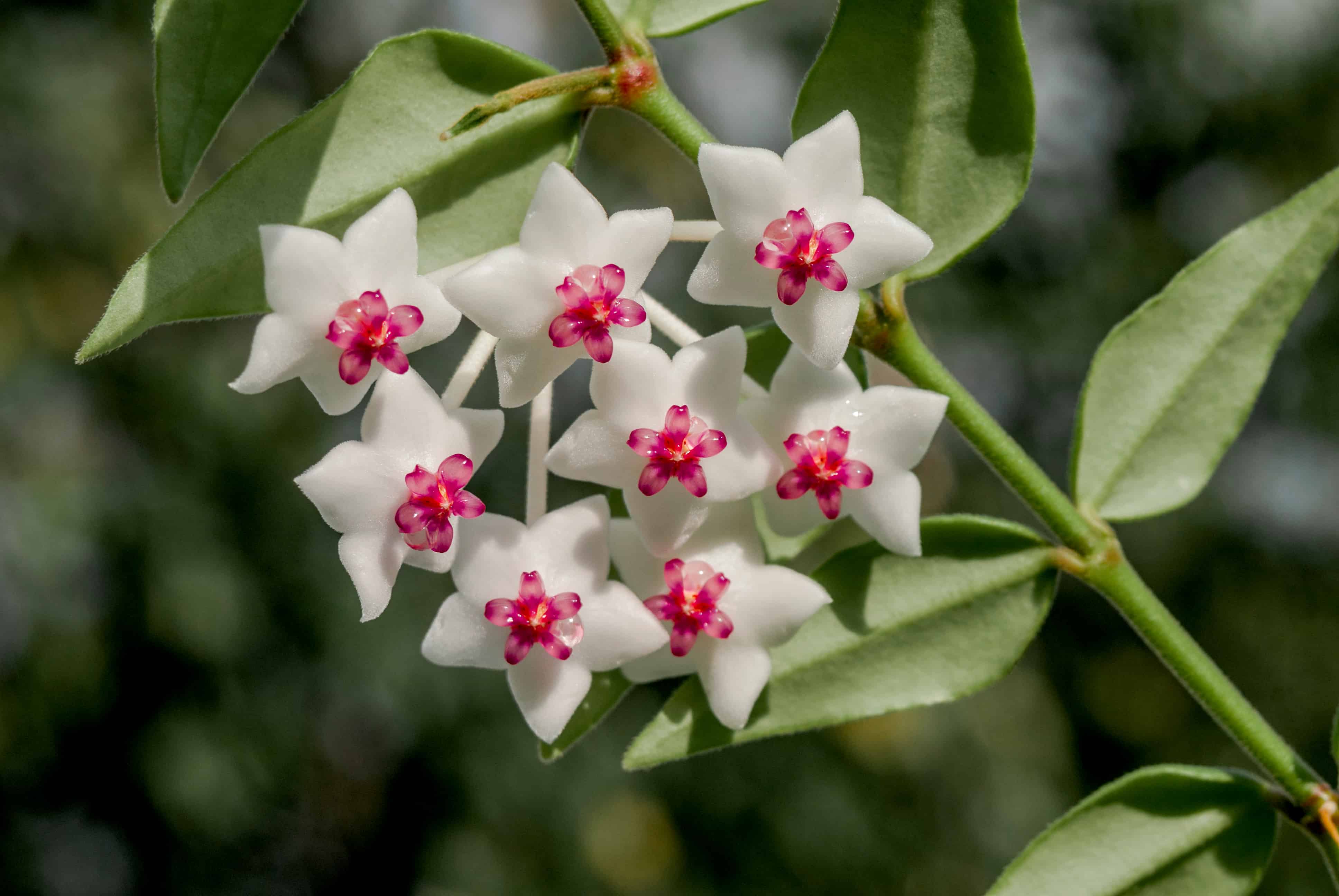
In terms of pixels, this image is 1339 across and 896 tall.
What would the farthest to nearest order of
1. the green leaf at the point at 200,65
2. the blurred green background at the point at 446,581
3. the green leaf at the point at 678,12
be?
the blurred green background at the point at 446,581
the green leaf at the point at 678,12
the green leaf at the point at 200,65

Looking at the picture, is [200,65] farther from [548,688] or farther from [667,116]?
[548,688]

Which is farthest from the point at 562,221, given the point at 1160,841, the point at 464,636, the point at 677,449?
the point at 1160,841

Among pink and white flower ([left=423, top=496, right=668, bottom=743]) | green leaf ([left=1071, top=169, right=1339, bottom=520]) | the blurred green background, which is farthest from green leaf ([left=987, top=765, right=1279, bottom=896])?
the blurred green background

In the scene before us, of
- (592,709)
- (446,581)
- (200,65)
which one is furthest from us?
(446,581)

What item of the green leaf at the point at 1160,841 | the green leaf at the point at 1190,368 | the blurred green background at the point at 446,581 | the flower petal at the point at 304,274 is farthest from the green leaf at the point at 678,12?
the blurred green background at the point at 446,581

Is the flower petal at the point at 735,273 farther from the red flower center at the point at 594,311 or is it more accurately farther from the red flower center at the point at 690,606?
the red flower center at the point at 690,606
